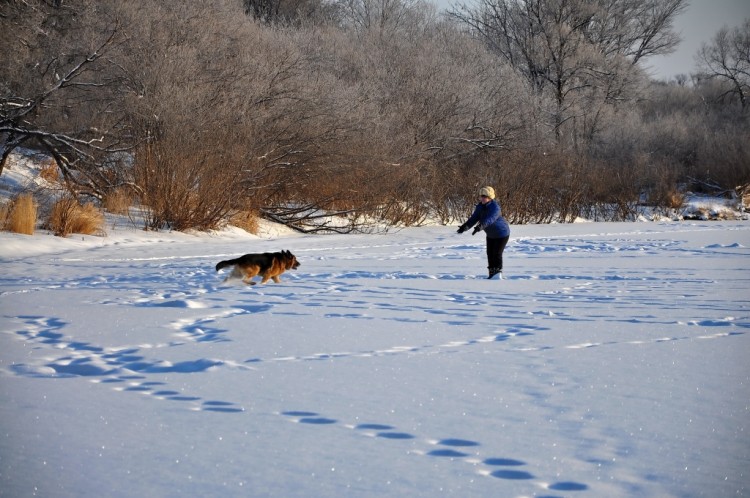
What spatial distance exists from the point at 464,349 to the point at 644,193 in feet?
91.8

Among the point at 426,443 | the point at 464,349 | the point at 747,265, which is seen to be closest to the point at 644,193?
the point at 747,265

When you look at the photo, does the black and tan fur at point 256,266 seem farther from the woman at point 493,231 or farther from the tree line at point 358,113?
the tree line at point 358,113

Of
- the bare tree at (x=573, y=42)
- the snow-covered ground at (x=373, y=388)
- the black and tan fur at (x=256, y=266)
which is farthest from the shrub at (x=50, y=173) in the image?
the bare tree at (x=573, y=42)

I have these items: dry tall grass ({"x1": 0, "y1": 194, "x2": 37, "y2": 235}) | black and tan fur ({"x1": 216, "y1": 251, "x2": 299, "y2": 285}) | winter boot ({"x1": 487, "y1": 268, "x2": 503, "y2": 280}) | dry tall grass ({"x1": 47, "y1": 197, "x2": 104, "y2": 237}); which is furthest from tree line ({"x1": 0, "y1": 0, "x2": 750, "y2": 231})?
winter boot ({"x1": 487, "y1": 268, "x2": 503, "y2": 280})

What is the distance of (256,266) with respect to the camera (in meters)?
9.52

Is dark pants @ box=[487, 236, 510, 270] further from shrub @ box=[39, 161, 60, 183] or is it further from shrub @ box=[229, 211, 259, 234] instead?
shrub @ box=[39, 161, 60, 183]

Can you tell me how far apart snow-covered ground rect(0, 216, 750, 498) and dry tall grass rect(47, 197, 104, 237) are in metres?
5.19

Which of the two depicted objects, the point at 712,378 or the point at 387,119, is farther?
the point at 387,119

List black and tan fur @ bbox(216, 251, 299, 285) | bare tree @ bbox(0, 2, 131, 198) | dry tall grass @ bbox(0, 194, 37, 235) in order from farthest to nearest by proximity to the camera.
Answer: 1. bare tree @ bbox(0, 2, 131, 198)
2. dry tall grass @ bbox(0, 194, 37, 235)
3. black and tan fur @ bbox(216, 251, 299, 285)

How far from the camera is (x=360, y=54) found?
95.1 ft

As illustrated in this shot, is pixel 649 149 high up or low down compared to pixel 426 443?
up

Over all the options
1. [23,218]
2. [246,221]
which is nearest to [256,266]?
[23,218]

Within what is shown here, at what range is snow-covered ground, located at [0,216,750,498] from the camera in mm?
3369

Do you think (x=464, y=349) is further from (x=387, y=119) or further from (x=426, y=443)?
(x=387, y=119)
